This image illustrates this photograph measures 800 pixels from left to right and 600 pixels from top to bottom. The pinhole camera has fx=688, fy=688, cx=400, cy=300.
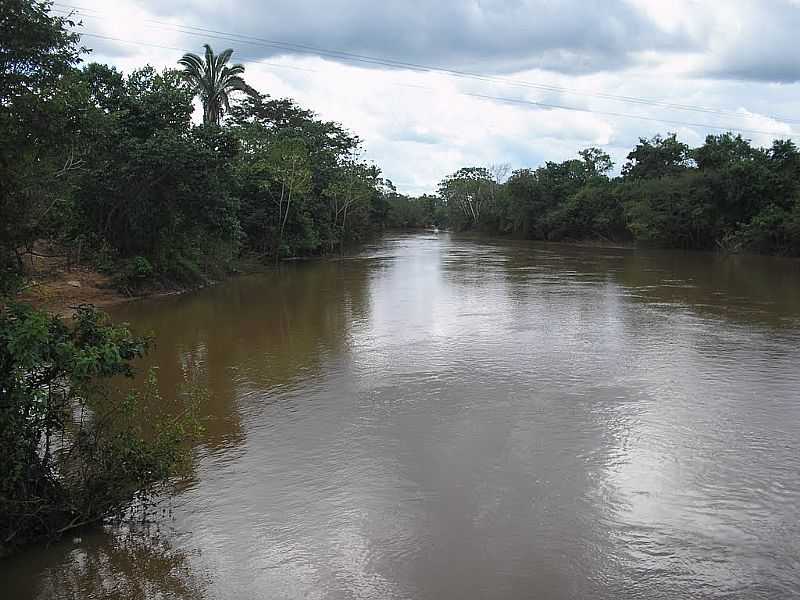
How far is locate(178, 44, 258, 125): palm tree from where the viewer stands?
37312mm

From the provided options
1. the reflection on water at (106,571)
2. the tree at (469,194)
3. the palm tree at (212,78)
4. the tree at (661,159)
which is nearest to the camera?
the reflection on water at (106,571)

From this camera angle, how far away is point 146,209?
20156 mm

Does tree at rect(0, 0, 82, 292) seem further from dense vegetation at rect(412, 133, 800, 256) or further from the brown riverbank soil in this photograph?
dense vegetation at rect(412, 133, 800, 256)

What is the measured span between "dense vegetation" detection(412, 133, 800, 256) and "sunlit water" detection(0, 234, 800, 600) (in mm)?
24338

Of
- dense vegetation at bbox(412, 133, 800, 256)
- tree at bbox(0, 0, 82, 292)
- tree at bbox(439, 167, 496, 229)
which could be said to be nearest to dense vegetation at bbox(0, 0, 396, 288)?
tree at bbox(0, 0, 82, 292)

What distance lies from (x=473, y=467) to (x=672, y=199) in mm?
40002

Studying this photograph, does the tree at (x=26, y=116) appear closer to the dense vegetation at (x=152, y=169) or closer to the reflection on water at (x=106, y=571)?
the dense vegetation at (x=152, y=169)

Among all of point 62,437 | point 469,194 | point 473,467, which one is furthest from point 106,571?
point 469,194

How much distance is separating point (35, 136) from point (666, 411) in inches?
327

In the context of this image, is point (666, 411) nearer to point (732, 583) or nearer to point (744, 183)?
point (732, 583)

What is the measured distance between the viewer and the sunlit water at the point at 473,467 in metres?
5.47

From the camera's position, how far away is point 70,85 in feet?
26.4

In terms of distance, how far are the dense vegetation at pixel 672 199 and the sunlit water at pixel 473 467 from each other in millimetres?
24338

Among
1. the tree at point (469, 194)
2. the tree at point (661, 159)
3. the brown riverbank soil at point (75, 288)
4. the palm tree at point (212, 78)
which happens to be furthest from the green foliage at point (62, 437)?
the tree at point (469, 194)
